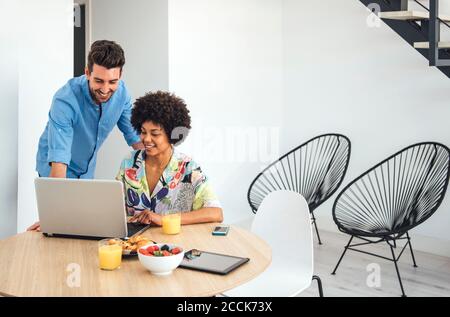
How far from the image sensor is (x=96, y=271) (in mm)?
1734

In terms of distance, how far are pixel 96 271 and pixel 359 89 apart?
349cm

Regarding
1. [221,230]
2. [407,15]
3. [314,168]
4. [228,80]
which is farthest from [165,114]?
[314,168]

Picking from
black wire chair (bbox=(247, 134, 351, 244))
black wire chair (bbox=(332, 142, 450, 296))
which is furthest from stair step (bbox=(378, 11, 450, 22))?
black wire chair (bbox=(247, 134, 351, 244))

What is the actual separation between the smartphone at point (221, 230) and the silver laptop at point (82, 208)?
0.33m

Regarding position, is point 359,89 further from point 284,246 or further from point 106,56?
point 106,56

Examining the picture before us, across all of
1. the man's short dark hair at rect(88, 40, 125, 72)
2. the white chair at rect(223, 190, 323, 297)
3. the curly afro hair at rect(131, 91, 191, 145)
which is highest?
the man's short dark hair at rect(88, 40, 125, 72)

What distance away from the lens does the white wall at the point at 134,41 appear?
444 cm

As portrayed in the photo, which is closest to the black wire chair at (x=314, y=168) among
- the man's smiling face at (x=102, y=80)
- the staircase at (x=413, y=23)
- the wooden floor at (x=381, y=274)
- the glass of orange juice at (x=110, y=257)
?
the wooden floor at (x=381, y=274)

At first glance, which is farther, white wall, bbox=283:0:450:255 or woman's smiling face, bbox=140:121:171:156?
white wall, bbox=283:0:450:255

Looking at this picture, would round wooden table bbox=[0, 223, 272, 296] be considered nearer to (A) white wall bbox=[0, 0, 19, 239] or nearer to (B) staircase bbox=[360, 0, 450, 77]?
(A) white wall bbox=[0, 0, 19, 239]

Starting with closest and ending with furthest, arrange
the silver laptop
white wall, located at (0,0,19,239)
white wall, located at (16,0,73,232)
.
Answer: the silver laptop < white wall, located at (0,0,19,239) < white wall, located at (16,0,73,232)

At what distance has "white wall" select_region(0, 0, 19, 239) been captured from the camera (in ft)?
10.1

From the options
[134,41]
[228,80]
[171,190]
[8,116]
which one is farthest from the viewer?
[228,80]
